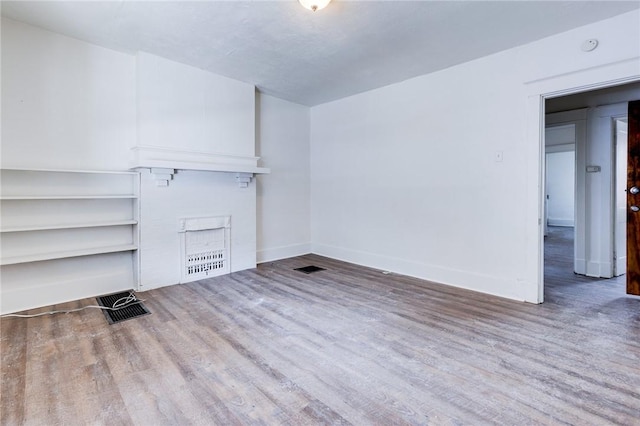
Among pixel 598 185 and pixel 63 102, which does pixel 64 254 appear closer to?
pixel 63 102

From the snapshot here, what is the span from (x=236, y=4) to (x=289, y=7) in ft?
1.45

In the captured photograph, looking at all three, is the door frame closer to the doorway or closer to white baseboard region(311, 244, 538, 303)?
white baseboard region(311, 244, 538, 303)

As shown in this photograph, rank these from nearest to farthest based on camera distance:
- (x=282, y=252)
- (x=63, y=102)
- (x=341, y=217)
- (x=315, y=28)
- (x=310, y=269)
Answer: (x=315, y=28)
(x=63, y=102)
(x=310, y=269)
(x=341, y=217)
(x=282, y=252)

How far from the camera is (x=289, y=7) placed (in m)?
2.62

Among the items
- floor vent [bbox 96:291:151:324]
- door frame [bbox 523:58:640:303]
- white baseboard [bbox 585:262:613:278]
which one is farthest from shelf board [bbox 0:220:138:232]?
white baseboard [bbox 585:262:613:278]

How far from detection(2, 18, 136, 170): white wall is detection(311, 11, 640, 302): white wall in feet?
10.3

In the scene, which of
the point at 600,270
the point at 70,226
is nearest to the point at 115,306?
the point at 70,226

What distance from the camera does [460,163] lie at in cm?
383

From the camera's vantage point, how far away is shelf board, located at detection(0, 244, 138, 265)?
9.65 feet

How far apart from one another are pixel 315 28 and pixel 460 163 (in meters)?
2.28

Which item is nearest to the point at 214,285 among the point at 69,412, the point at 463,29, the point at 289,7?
the point at 69,412

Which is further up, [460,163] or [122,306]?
[460,163]

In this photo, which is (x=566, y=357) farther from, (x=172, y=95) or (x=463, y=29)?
(x=172, y=95)

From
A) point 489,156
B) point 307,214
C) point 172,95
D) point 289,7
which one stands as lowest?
point 307,214
